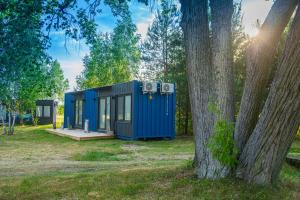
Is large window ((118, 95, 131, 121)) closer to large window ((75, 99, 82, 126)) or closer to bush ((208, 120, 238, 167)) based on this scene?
large window ((75, 99, 82, 126))

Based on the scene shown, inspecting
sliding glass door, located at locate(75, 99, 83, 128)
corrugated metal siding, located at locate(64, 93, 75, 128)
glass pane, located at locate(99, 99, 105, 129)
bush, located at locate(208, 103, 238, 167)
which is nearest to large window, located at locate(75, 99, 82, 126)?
sliding glass door, located at locate(75, 99, 83, 128)

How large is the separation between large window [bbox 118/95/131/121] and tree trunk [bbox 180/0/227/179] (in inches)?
469

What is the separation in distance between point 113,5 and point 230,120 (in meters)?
3.00

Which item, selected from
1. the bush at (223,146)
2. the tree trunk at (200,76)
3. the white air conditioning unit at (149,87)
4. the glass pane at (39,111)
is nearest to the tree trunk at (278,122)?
the bush at (223,146)

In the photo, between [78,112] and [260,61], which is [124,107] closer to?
[78,112]

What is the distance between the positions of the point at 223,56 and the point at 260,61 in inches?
24.1

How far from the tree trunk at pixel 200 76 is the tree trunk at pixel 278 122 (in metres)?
0.56

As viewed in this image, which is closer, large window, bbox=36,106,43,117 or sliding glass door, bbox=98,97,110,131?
sliding glass door, bbox=98,97,110,131

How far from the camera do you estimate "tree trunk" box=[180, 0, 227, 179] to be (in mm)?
4820

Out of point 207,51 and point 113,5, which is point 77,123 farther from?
point 207,51

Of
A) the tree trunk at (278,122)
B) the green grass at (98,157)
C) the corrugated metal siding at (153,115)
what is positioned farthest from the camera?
the corrugated metal siding at (153,115)

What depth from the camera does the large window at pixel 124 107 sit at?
16.9 m

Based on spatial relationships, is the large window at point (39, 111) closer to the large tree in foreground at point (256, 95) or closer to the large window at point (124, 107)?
the large window at point (124, 107)

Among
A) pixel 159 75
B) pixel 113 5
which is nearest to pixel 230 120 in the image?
pixel 113 5
